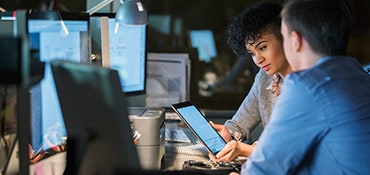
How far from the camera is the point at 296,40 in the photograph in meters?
1.62

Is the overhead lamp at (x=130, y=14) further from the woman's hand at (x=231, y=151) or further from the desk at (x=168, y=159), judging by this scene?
the woman's hand at (x=231, y=151)

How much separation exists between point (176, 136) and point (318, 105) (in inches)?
41.2

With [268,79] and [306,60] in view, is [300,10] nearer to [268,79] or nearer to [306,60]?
[306,60]

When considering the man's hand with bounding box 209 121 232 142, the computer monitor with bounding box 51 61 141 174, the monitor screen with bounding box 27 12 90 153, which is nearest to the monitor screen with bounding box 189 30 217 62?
the man's hand with bounding box 209 121 232 142

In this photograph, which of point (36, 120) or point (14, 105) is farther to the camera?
point (36, 120)

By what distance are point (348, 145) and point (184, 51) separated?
188 cm

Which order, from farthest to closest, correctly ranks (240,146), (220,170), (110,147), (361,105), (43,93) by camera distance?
(240,146) → (220,170) → (43,93) → (361,105) → (110,147)

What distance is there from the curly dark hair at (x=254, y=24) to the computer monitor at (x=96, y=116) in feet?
3.15

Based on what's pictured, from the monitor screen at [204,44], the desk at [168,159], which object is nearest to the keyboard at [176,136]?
the desk at [168,159]

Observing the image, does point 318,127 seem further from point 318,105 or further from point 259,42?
point 259,42

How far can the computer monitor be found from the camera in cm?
112

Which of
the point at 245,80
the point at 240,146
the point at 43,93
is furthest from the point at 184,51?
the point at 245,80

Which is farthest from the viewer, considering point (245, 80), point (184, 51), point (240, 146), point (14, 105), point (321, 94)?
point (245, 80)

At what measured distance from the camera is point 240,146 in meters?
2.14
